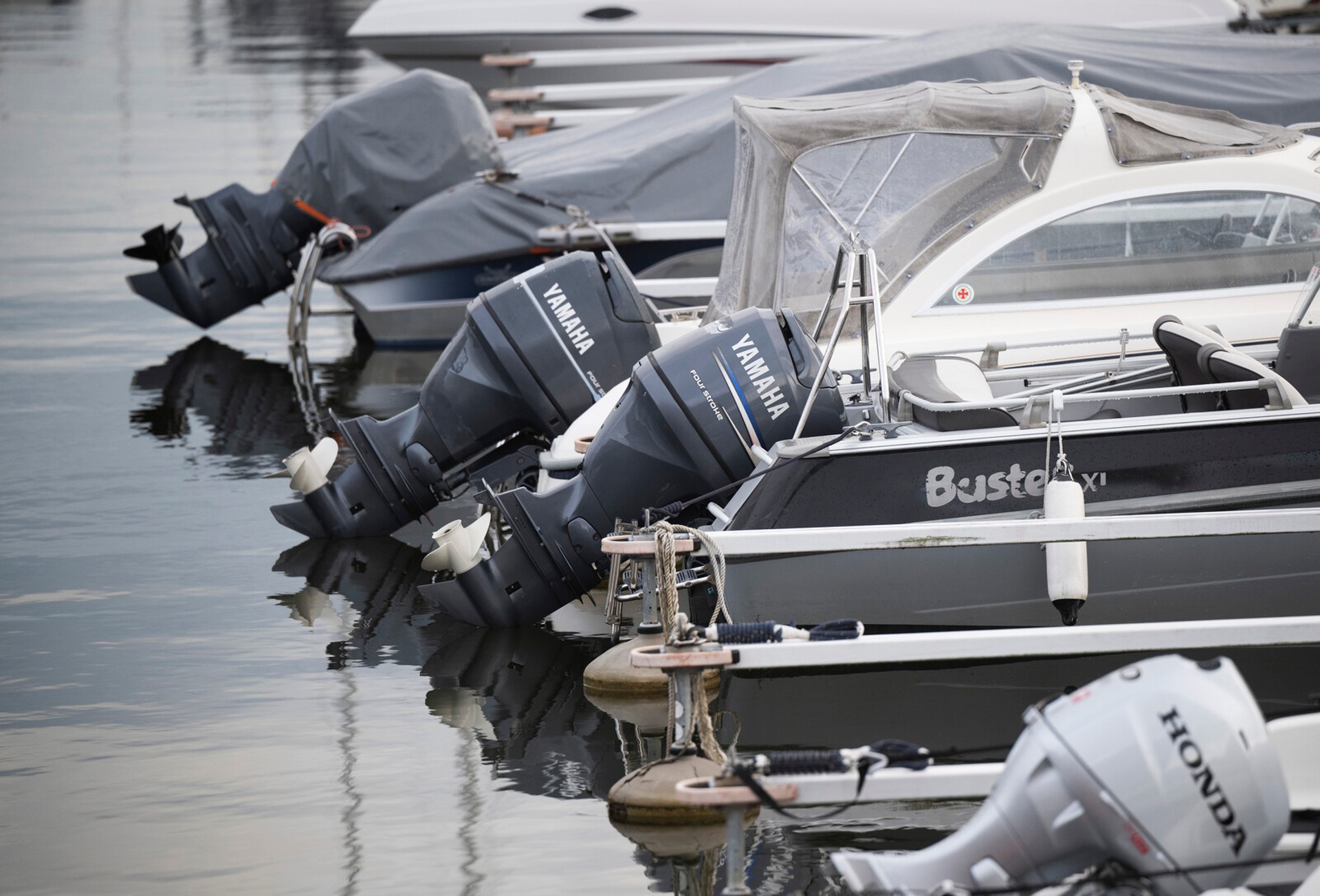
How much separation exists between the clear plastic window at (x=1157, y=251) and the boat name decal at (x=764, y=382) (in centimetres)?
147

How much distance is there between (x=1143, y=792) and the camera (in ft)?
11.4

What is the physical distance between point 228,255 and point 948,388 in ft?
22.5

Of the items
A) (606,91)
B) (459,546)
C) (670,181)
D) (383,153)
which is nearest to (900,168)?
(459,546)

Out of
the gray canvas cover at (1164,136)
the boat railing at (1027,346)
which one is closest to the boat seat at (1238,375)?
the boat railing at (1027,346)

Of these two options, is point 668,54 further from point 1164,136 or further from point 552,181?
point 1164,136

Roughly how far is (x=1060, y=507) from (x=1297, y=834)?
1821 mm

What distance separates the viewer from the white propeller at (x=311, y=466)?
25.0 feet

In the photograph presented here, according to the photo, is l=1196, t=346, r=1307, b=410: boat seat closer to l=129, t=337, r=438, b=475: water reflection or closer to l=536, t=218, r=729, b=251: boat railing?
l=129, t=337, r=438, b=475: water reflection

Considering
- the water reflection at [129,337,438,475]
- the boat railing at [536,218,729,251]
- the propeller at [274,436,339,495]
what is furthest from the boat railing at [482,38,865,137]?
the propeller at [274,436,339,495]

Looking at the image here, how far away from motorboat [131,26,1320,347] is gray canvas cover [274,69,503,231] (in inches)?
0.4

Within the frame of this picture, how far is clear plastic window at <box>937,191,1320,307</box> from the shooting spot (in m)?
7.10

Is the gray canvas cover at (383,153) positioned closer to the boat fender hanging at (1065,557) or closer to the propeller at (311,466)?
the propeller at (311,466)

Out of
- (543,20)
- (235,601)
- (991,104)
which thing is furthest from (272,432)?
(543,20)

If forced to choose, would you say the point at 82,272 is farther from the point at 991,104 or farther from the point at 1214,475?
the point at 1214,475
